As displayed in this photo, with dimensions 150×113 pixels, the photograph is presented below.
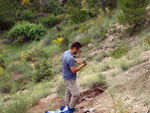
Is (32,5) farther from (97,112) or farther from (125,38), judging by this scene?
(97,112)

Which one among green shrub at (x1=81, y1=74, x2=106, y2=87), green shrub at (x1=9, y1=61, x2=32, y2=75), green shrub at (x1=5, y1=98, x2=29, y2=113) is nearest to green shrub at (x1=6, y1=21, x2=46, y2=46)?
green shrub at (x1=9, y1=61, x2=32, y2=75)

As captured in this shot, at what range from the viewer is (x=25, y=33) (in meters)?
25.9

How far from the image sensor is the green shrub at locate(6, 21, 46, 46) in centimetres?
2561

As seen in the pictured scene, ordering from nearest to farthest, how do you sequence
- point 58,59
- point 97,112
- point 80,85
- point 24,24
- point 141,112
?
point 141,112 < point 97,112 < point 80,85 < point 58,59 < point 24,24

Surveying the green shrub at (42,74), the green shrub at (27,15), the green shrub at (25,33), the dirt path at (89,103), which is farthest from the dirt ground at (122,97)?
the green shrub at (27,15)

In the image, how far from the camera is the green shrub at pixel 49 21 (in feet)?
88.3

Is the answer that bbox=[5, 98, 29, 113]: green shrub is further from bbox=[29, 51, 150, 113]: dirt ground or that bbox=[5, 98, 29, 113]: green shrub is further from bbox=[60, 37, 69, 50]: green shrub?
bbox=[60, 37, 69, 50]: green shrub

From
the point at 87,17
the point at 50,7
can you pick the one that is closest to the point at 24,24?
the point at 50,7

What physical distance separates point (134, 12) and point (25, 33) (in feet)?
43.8

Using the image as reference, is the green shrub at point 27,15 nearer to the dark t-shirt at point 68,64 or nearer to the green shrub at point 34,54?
the green shrub at point 34,54

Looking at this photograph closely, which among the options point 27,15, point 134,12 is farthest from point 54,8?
point 134,12

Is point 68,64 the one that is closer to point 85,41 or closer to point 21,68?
point 21,68

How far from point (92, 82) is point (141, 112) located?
3.56 meters

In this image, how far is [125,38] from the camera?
1672cm
